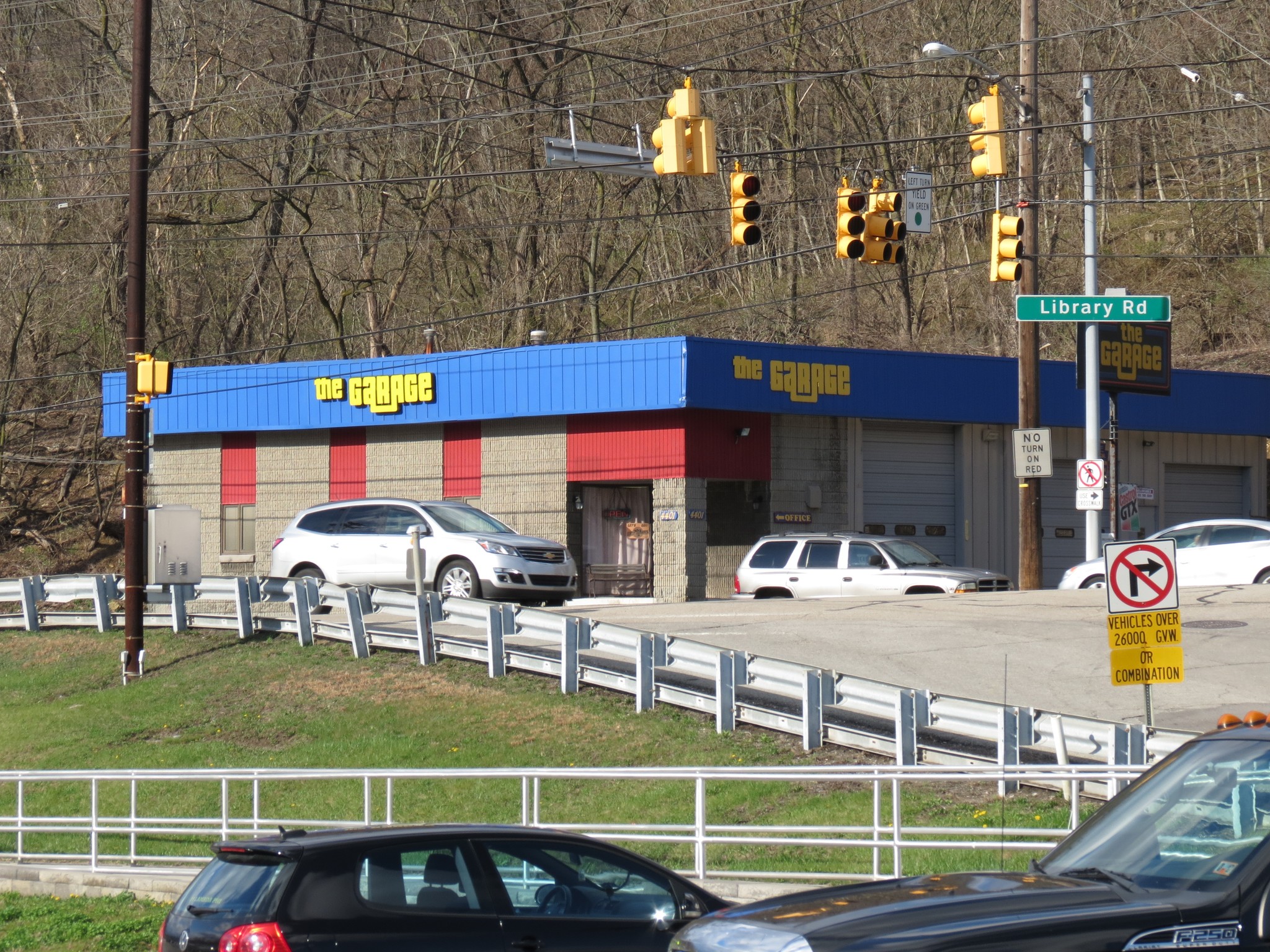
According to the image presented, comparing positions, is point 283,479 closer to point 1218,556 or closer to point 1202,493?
point 1218,556

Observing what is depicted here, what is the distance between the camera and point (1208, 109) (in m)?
33.8

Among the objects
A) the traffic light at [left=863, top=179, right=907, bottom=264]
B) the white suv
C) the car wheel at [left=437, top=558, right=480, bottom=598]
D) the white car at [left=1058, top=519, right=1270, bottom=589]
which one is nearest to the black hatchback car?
the traffic light at [left=863, top=179, right=907, bottom=264]

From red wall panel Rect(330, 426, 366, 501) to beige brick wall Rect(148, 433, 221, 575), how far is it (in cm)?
358

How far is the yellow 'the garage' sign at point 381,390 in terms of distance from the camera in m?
36.1

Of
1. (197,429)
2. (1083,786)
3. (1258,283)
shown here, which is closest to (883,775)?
(1083,786)

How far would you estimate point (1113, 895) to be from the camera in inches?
194

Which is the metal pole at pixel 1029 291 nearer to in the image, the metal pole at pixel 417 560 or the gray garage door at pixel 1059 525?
the gray garage door at pixel 1059 525

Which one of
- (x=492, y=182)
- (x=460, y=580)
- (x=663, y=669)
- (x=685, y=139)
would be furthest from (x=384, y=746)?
(x=492, y=182)

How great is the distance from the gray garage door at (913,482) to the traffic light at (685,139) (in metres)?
17.9

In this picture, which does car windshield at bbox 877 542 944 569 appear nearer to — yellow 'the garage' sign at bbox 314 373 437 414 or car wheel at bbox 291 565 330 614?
car wheel at bbox 291 565 330 614

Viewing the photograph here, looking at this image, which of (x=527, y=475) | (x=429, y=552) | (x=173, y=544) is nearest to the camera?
(x=173, y=544)

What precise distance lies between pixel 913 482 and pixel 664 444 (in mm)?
6719

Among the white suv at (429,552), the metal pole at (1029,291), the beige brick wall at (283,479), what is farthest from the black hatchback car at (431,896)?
the beige brick wall at (283,479)

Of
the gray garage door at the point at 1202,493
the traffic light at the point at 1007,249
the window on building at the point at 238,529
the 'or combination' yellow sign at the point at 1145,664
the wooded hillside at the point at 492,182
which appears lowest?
the 'or combination' yellow sign at the point at 1145,664
